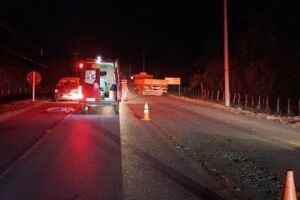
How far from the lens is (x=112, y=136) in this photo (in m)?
17.6

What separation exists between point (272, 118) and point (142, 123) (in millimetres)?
8075

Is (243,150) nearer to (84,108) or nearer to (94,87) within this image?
(94,87)

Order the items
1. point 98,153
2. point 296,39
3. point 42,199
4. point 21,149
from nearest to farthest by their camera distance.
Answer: point 42,199 → point 98,153 → point 21,149 → point 296,39

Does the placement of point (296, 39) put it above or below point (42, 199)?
above

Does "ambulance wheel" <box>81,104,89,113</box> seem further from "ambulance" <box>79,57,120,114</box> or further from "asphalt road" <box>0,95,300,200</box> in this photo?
"asphalt road" <box>0,95,300,200</box>

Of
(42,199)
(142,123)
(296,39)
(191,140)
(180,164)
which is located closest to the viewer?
(42,199)

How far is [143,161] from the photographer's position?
40.7 feet

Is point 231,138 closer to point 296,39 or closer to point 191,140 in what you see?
point 191,140

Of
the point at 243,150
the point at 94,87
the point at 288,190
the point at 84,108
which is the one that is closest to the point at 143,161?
the point at 243,150

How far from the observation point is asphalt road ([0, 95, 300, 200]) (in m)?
9.23

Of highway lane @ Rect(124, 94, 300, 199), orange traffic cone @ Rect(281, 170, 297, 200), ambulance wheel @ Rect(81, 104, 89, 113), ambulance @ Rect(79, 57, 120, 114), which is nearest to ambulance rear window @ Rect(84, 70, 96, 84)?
ambulance @ Rect(79, 57, 120, 114)

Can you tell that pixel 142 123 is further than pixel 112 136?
Yes

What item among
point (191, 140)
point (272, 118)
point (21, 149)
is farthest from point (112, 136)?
point (272, 118)

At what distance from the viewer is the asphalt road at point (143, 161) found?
9.23 m
